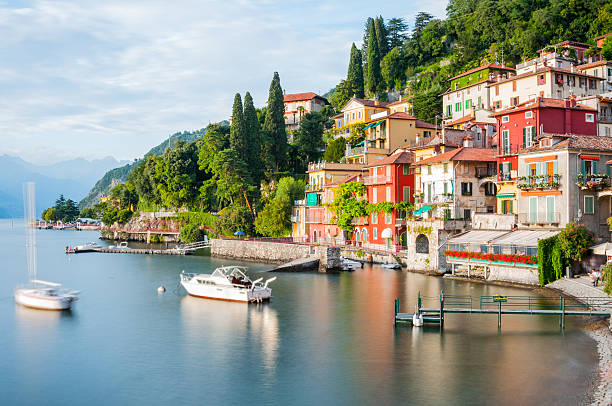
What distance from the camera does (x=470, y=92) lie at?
73.4 metres

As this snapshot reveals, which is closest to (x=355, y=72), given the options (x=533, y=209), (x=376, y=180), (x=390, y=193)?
(x=376, y=180)

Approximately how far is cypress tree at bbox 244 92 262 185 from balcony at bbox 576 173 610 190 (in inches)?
2136

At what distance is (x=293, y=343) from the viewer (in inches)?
1169

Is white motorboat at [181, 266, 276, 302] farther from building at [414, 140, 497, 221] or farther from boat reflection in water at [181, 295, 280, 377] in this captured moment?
building at [414, 140, 497, 221]

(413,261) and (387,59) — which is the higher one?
(387,59)

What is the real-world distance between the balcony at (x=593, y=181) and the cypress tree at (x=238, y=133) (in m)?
53.7

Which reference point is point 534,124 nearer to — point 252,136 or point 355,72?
point 252,136

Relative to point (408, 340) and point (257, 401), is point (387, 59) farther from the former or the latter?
point (257, 401)

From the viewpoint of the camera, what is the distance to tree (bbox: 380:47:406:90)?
108688 millimetres

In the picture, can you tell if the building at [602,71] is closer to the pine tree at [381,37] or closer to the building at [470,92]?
the building at [470,92]

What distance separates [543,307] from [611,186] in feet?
41.1

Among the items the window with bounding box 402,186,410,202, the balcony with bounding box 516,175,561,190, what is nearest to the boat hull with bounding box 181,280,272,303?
the balcony with bounding box 516,175,561,190

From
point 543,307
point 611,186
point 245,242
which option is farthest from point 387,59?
point 543,307

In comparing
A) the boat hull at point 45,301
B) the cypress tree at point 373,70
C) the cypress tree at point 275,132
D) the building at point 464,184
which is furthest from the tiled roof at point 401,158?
the cypress tree at point 373,70
